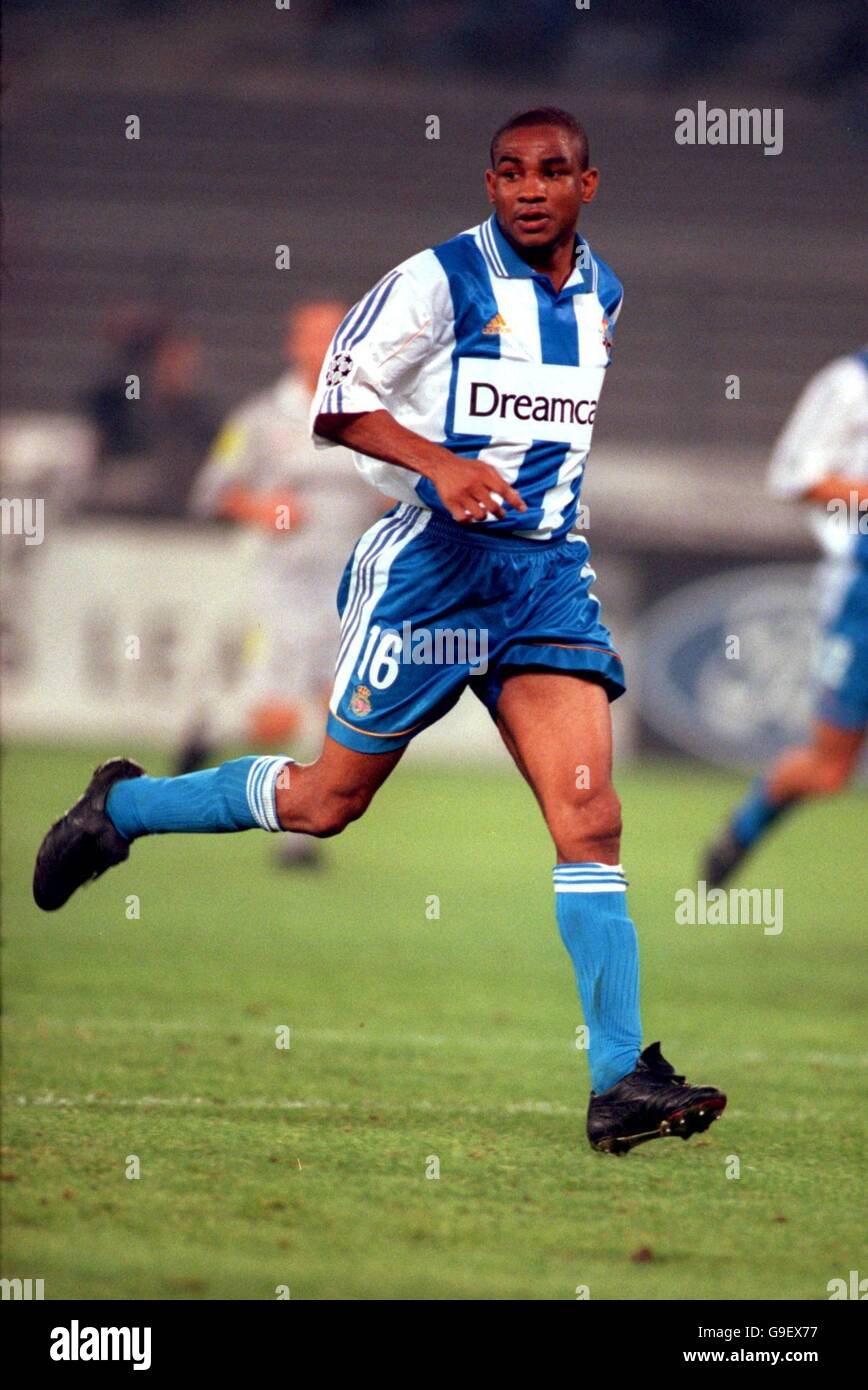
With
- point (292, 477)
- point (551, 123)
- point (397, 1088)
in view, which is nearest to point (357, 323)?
point (551, 123)

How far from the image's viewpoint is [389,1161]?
4.19 meters

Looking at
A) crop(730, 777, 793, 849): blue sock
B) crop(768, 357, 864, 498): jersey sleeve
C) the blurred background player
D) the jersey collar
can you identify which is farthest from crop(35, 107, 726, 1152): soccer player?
the blurred background player

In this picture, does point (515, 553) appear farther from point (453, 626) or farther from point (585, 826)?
point (585, 826)

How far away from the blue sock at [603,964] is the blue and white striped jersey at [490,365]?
2.51 ft

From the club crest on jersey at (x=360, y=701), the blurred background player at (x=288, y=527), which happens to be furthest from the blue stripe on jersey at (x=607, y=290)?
the blurred background player at (x=288, y=527)

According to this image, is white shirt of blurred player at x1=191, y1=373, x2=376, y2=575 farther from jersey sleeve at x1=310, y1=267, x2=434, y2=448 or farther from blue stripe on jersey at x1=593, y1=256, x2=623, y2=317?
jersey sleeve at x1=310, y1=267, x2=434, y2=448

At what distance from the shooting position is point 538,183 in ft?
14.0

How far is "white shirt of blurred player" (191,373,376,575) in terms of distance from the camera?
Answer: 999 cm

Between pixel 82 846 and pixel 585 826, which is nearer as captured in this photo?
pixel 585 826

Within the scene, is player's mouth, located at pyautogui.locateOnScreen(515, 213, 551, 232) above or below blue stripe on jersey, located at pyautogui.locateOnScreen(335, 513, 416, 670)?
above

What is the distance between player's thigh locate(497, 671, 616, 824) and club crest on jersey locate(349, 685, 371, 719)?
29 centimetres

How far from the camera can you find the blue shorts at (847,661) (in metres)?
7.58

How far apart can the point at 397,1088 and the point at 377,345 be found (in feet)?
6.07

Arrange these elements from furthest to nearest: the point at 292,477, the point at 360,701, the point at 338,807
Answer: the point at 292,477 < the point at 338,807 < the point at 360,701
